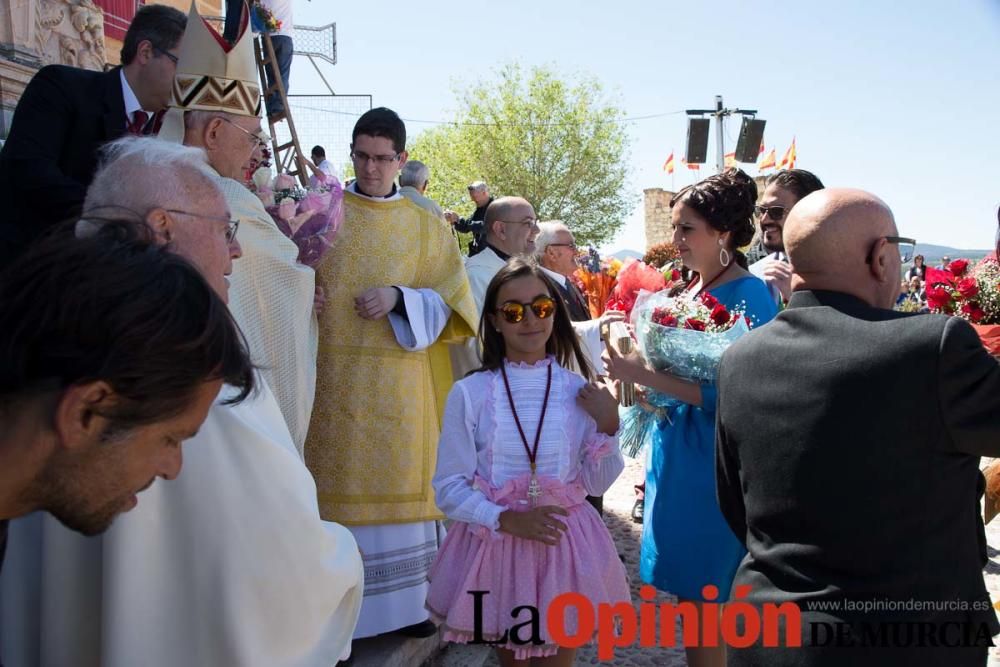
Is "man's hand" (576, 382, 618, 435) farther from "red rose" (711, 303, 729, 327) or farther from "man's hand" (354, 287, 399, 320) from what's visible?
"man's hand" (354, 287, 399, 320)

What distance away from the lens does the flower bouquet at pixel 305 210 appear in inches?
153

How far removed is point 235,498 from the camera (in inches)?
74.7

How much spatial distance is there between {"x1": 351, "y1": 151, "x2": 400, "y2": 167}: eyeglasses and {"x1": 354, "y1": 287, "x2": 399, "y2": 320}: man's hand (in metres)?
0.64

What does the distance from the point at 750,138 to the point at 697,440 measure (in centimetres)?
1891

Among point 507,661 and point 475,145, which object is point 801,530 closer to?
Result: point 507,661

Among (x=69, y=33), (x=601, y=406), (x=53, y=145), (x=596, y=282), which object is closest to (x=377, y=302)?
(x=601, y=406)

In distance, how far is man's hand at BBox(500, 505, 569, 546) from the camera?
9.85 feet

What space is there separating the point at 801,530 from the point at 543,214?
103 feet

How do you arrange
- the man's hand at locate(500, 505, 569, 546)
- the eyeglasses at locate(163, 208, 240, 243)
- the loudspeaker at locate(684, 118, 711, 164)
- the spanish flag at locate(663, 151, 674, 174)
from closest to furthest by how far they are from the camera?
the eyeglasses at locate(163, 208, 240, 243) → the man's hand at locate(500, 505, 569, 546) → the loudspeaker at locate(684, 118, 711, 164) → the spanish flag at locate(663, 151, 674, 174)

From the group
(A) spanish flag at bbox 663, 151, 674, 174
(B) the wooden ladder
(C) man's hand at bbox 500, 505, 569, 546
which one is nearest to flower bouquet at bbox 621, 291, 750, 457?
Result: (C) man's hand at bbox 500, 505, 569, 546

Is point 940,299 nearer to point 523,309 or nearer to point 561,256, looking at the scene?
point 523,309

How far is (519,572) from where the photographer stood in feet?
10.3

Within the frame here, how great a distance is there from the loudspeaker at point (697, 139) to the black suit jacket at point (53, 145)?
1827cm

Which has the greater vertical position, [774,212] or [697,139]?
[697,139]
